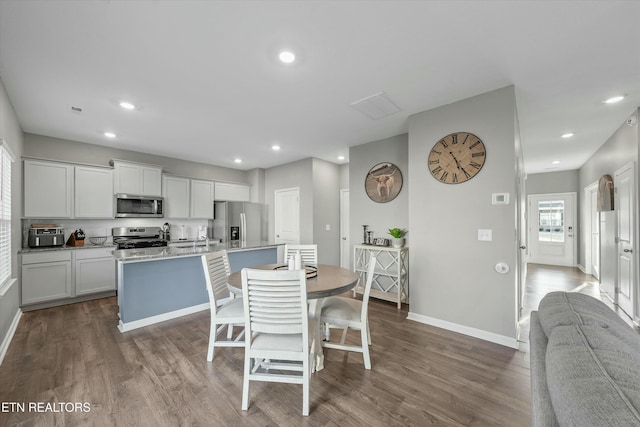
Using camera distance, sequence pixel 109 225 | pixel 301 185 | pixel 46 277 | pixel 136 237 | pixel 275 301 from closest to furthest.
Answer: pixel 275 301 < pixel 46 277 < pixel 109 225 < pixel 136 237 < pixel 301 185

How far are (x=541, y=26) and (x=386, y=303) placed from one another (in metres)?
3.45

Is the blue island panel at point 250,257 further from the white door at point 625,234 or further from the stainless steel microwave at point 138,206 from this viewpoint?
the white door at point 625,234

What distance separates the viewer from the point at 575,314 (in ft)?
3.18

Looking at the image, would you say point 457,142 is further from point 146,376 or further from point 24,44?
point 24,44

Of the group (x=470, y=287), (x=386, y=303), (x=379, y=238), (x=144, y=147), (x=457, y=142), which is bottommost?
(x=386, y=303)

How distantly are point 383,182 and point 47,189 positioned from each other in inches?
203

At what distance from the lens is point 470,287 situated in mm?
2832

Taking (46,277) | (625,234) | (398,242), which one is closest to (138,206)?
(46,277)

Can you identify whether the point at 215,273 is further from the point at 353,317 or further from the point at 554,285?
the point at 554,285

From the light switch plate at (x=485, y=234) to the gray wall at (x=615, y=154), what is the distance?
2.06 m

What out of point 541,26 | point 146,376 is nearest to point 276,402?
point 146,376

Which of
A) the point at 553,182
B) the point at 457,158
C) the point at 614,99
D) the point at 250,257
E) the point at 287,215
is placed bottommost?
the point at 250,257

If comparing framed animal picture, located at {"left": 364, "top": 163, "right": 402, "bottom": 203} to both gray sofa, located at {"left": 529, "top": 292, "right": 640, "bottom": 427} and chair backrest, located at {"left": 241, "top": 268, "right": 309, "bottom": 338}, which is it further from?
gray sofa, located at {"left": 529, "top": 292, "right": 640, "bottom": 427}

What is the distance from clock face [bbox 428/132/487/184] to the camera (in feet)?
9.17
